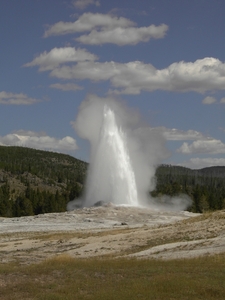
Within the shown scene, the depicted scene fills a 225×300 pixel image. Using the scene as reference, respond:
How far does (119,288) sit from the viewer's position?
1680 cm

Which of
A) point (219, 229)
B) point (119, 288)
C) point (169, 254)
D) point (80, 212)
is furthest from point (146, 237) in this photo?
point (80, 212)

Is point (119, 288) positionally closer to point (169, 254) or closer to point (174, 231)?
point (169, 254)

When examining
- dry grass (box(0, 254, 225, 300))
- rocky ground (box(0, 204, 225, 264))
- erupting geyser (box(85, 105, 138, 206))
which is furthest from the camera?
erupting geyser (box(85, 105, 138, 206))

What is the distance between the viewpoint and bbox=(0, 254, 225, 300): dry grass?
625 inches

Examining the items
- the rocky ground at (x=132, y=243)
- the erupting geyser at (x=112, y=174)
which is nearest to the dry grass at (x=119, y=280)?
the rocky ground at (x=132, y=243)

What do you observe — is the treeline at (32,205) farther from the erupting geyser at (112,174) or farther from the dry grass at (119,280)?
the dry grass at (119,280)

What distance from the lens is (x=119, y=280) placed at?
18297mm

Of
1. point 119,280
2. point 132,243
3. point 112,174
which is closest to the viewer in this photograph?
point 119,280

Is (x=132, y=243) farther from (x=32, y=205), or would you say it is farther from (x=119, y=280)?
(x=32, y=205)

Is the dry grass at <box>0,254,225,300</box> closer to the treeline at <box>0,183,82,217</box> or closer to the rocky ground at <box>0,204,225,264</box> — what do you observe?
the rocky ground at <box>0,204,225,264</box>

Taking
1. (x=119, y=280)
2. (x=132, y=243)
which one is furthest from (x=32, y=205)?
(x=119, y=280)

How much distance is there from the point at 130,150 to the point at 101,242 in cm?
4605

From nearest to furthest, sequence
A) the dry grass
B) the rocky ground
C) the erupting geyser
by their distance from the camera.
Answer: the dry grass, the rocky ground, the erupting geyser

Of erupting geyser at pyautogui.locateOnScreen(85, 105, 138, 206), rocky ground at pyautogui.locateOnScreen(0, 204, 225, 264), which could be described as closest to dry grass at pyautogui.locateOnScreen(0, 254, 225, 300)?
rocky ground at pyautogui.locateOnScreen(0, 204, 225, 264)
